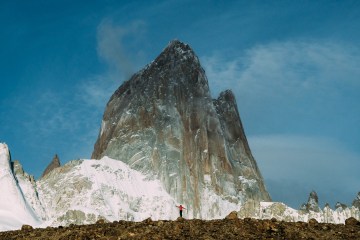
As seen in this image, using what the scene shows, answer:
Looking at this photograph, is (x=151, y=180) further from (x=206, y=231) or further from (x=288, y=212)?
(x=206, y=231)

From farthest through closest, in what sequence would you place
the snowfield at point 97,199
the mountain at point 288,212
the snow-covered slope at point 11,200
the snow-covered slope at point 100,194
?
1. the mountain at point 288,212
2. the snow-covered slope at point 100,194
3. the snowfield at point 97,199
4. the snow-covered slope at point 11,200

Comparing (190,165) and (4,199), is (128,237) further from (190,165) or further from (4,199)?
(190,165)

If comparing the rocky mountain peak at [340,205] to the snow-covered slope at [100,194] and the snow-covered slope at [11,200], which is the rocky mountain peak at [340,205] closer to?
the snow-covered slope at [100,194]

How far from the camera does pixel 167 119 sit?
629 feet

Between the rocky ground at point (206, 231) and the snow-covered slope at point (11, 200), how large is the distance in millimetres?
90431

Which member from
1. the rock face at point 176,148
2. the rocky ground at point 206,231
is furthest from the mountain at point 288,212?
the rocky ground at point 206,231

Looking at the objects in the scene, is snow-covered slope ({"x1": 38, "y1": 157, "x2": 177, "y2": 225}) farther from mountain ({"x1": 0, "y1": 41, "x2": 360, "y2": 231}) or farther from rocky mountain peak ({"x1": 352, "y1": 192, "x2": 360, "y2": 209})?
rocky mountain peak ({"x1": 352, "y1": 192, "x2": 360, "y2": 209})

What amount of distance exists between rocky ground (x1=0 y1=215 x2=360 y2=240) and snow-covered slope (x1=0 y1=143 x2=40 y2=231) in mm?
90431


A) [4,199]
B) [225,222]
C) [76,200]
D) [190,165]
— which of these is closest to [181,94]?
[190,165]

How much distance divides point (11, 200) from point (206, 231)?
11200cm

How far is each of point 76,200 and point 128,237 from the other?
5140 inches

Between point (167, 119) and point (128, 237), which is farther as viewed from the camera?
point (167, 119)

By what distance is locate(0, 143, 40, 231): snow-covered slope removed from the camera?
120 m

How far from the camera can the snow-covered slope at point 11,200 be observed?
120031mm
